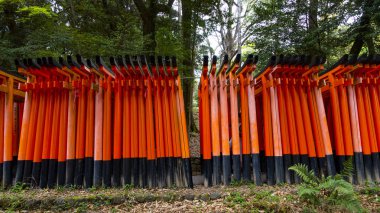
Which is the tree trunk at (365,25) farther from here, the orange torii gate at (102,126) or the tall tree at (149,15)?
the orange torii gate at (102,126)

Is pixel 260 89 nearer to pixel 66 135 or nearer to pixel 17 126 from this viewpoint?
pixel 66 135

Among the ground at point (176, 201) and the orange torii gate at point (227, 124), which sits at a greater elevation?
the orange torii gate at point (227, 124)

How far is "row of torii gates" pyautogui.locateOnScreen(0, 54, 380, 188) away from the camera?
5.29 meters

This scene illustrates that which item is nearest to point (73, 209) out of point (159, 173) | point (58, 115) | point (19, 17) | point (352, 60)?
point (159, 173)

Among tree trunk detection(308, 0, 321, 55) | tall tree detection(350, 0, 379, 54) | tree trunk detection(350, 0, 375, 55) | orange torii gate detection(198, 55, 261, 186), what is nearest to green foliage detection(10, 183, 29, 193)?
Result: orange torii gate detection(198, 55, 261, 186)

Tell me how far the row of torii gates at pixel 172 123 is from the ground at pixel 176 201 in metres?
0.59

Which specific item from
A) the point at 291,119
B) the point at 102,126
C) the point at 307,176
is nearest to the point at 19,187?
the point at 102,126

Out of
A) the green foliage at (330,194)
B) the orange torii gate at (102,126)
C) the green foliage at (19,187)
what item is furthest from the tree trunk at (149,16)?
the green foliage at (330,194)

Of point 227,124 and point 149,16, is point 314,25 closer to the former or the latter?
point 149,16

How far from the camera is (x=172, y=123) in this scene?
217 inches

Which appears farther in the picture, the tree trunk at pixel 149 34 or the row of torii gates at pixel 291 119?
the tree trunk at pixel 149 34

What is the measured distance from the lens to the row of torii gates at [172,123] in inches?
208

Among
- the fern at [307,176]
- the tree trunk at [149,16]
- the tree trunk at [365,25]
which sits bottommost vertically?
the fern at [307,176]

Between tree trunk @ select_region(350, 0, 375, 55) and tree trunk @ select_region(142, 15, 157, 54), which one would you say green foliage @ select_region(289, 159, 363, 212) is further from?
tree trunk @ select_region(142, 15, 157, 54)
